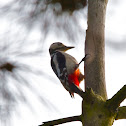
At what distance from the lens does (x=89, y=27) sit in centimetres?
264

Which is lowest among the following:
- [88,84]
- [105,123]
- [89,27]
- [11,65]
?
[105,123]

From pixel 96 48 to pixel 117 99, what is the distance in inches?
29.7

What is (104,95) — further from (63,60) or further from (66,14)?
(63,60)

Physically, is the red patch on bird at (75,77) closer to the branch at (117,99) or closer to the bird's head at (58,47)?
the bird's head at (58,47)

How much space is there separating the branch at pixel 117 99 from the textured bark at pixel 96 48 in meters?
0.32

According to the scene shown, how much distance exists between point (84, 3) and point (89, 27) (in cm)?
24

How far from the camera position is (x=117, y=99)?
6.26 ft

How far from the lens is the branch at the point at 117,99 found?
188 centimetres

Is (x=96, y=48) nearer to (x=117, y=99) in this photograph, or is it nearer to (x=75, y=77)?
(x=117, y=99)

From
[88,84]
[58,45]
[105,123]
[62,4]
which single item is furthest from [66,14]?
[58,45]

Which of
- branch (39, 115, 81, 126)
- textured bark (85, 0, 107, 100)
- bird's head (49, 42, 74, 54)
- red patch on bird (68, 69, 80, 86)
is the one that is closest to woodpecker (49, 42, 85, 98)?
red patch on bird (68, 69, 80, 86)

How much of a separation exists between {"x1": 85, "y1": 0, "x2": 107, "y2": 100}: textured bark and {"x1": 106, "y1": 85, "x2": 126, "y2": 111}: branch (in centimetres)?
32

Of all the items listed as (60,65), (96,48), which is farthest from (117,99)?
(60,65)

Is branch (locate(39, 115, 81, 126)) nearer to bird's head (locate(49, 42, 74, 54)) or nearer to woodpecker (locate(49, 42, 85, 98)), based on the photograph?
woodpecker (locate(49, 42, 85, 98))
